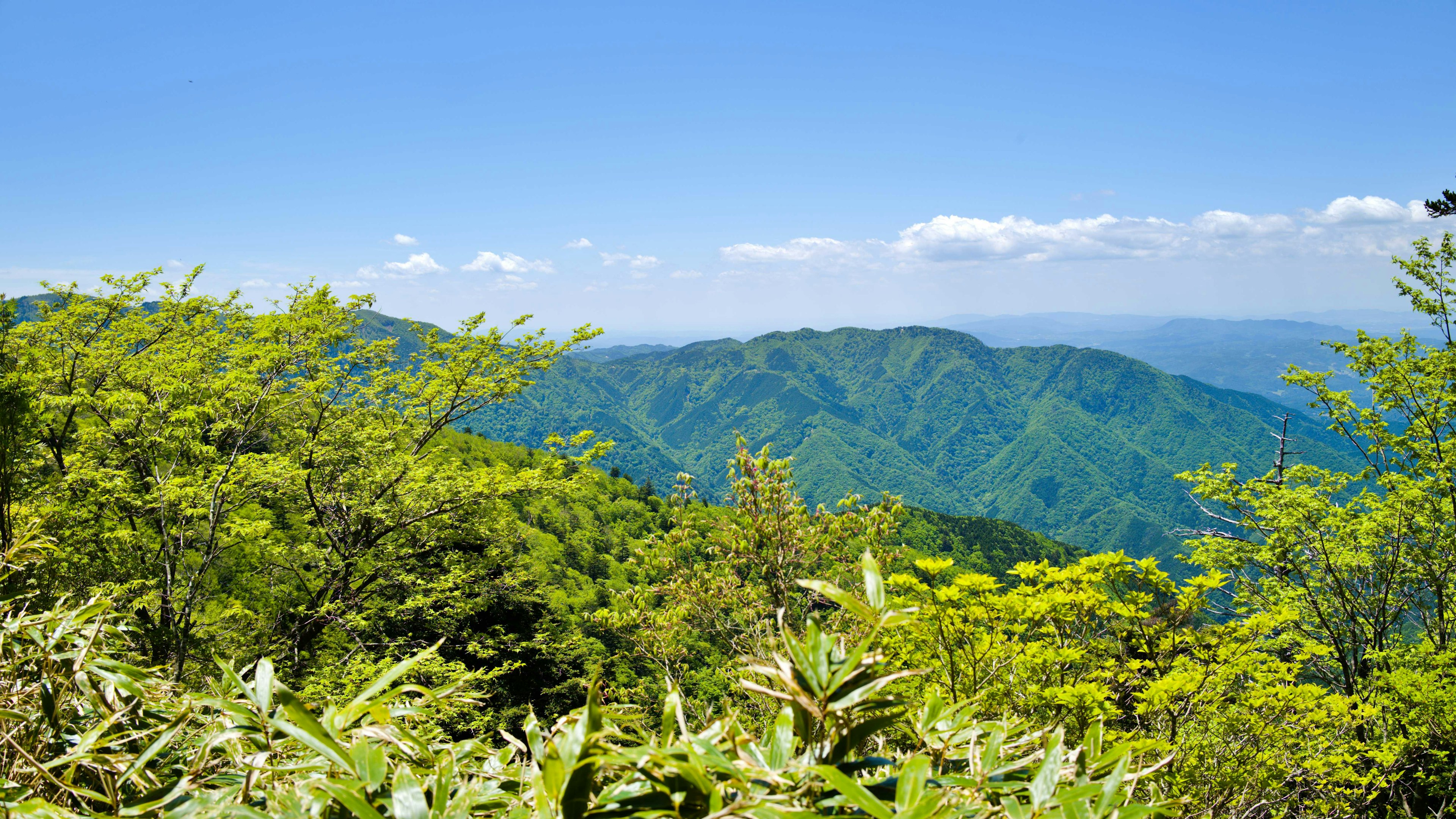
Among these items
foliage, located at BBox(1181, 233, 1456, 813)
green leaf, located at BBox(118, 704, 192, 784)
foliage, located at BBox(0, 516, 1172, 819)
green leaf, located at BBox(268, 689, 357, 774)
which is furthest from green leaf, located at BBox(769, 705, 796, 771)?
foliage, located at BBox(1181, 233, 1456, 813)

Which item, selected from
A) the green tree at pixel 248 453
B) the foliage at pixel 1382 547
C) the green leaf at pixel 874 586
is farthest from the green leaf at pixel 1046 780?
the green tree at pixel 248 453

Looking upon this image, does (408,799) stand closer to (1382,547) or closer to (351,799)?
(351,799)

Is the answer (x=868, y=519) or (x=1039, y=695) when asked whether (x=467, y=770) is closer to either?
(x=1039, y=695)

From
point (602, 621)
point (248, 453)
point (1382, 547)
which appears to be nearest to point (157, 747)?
point (602, 621)

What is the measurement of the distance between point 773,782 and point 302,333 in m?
13.8

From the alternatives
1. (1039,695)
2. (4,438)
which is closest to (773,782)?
(4,438)

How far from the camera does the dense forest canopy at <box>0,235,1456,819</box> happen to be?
113 centimetres

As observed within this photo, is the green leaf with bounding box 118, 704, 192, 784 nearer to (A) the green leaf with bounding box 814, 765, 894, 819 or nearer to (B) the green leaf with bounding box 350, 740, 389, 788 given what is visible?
(B) the green leaf with bounding box 350, 740, 389, 788

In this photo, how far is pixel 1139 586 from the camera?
275 inches

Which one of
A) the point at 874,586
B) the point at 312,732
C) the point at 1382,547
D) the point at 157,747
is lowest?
the point at 1382,547

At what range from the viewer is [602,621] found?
27.4 ft

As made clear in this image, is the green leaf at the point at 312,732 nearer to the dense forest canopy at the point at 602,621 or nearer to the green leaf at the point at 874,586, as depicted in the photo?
the dense forest canopy at the point at 602,621

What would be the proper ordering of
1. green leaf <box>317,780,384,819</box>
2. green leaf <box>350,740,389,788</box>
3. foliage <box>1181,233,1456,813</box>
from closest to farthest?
green leaf <box>317,780,384,819</box> < green leaf <box>350,740,389,788</box> < foliage <box>1181,233,1456,813</box>

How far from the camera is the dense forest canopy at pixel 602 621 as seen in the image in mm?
1127
